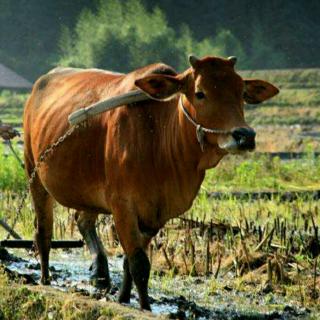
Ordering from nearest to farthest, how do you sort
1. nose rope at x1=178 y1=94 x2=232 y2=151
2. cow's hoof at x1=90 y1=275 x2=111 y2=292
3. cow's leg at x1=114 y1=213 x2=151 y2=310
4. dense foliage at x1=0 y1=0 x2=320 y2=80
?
nose rope at x1=178 y1=94 x2=232 y2=151
cow's leg at x1=114 y1=213 x2=151 y2=310
cow's hoof at x1=90 y1=275 x2=111 y2=292
dense foliage at x1=0 y1=0 x2=320 y2=80

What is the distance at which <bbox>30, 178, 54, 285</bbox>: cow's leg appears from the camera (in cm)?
665

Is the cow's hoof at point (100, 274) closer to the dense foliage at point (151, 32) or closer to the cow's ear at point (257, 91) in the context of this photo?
the cow's ear at point (257, 91)

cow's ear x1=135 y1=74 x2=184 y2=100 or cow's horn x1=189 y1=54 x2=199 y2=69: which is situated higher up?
cow's horn x1=189 y1=54 x2=199 y2=69

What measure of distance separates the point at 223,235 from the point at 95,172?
2050 millimetres

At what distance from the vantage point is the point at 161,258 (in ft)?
23.9

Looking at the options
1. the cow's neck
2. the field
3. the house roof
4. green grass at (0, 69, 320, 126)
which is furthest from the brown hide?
the house roof

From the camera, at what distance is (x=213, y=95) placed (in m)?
5.15

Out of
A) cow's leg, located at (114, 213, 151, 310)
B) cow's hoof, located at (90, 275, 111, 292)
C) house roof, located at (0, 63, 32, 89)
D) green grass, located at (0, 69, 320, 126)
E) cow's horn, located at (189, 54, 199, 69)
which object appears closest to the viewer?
cow's horn, located at (189, 54, 199, 69)

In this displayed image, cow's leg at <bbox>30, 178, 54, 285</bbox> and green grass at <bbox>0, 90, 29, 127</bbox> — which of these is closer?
cow's leg at <bbox>30, 178, 54, 285</bbox>

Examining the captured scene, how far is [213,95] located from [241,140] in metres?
0.34

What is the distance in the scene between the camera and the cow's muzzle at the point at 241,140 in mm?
4898

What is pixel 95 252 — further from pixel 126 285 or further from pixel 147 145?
pixel 147 145

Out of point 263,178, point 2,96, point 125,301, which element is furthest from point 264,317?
point 2,96

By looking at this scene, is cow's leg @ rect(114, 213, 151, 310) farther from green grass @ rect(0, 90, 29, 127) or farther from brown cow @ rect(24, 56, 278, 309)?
green grass @ rect(0, 90, 29, 127)
